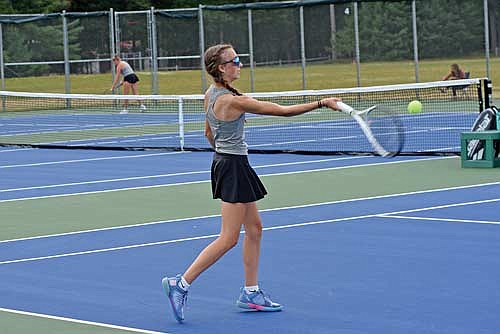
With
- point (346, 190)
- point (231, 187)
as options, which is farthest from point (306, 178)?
point (231, 187)

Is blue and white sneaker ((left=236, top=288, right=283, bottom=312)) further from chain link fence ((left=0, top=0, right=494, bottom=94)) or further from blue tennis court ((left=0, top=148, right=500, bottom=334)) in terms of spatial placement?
chain link fence ((left=0, top=0, right=494, bottom=94))

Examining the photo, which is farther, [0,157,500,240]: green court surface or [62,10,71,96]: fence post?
[62,10,71,96]: fence post

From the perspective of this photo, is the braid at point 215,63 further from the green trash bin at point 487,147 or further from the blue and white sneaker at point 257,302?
the green trash bin at point 487,147

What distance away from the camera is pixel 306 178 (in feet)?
46.4

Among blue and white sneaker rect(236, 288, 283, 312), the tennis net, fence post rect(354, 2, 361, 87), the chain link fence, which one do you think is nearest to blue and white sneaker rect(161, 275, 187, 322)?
blue and white sneaker rect(236, 288, 283, 312)

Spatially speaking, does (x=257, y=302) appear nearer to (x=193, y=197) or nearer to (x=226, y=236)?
(x=226, y=236)

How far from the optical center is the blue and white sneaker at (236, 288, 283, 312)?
7.00 metres

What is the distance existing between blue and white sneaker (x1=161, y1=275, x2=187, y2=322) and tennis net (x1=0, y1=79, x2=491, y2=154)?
9.15m

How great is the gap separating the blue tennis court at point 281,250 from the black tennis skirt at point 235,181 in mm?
649

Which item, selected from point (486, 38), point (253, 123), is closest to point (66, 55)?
point (253, 123)

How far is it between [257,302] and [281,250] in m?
2.13

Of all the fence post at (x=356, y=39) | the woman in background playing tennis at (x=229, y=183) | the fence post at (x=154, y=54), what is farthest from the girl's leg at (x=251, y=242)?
the fence post at (x=154, y=54)

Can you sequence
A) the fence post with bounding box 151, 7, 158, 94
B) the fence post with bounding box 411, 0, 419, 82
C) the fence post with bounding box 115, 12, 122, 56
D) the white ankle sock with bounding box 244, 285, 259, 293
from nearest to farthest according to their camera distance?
the white ankle sock with bounding box 244, 285, 259, 293, the fence post with bounding box 411, 0, 419, 82, the fence post with bounding box 151, 7, 158, 94, the fence post with bounding box 115, 12, 122, 56

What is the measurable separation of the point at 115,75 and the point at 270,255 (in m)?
22.6
